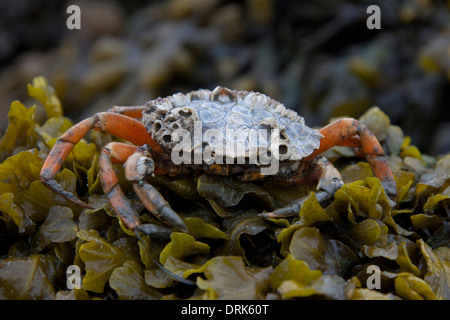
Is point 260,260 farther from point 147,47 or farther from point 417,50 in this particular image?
point 147,47

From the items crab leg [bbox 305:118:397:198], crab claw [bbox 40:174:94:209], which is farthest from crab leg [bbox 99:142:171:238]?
crab leg [bbox 305:118:397:198]

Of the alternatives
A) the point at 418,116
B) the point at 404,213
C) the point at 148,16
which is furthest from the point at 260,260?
the point at 148,16

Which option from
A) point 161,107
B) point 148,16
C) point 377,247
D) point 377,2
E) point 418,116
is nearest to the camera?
point 377,247

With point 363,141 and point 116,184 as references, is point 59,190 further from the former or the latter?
point 363,141

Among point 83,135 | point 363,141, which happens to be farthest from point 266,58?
point 83,135

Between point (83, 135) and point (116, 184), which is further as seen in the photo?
point (83, 135)
